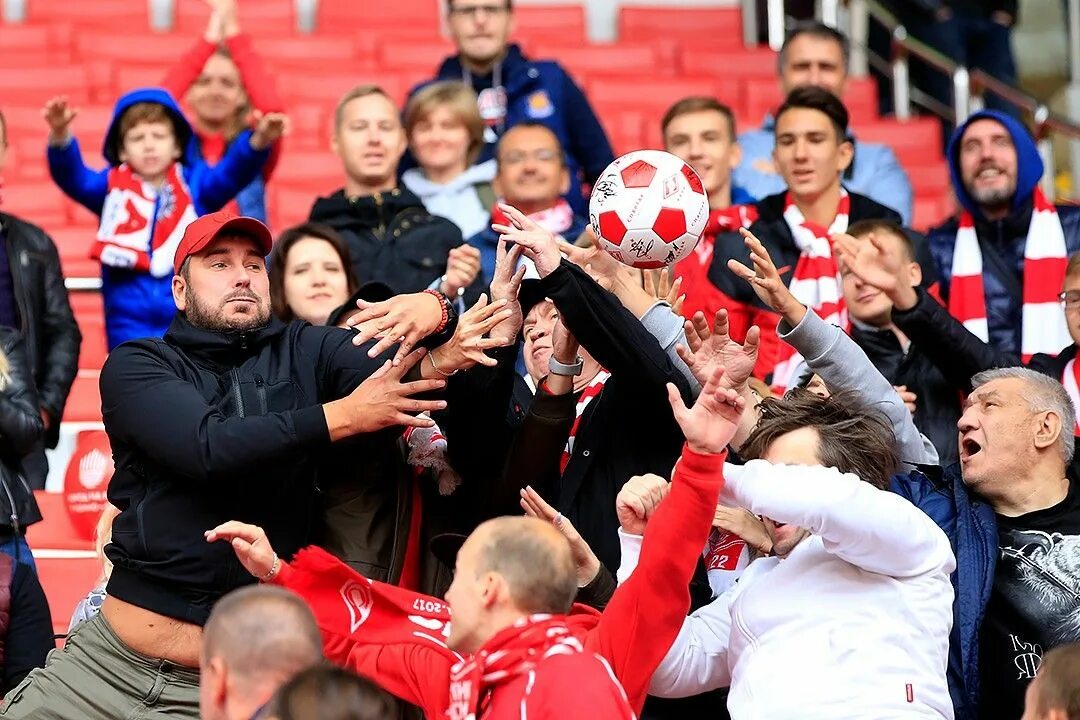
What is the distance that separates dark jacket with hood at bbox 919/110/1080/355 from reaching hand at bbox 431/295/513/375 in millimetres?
2448

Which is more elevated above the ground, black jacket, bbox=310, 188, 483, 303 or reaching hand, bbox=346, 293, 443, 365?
black jacket, bbox=310, 188, 483, 303

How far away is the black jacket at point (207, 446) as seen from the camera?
4262mm

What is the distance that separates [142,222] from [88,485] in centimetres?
108

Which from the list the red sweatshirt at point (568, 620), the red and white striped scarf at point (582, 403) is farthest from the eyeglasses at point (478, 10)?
the red sweatshirt at point (568, 620)

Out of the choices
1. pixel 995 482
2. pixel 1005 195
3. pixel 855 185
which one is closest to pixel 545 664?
pixel 995 482

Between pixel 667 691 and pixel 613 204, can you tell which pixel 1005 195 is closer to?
pixel 613 204

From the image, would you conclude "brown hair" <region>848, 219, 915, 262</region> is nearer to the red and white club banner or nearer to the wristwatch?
the wristwatch

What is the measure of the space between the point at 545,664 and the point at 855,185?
4960 millimetres

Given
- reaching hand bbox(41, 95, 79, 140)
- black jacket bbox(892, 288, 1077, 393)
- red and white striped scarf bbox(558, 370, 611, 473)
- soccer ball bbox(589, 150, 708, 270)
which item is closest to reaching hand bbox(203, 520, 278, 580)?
red and white striped scarf bbox(558, 370, 611, 473)

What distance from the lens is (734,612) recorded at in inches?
165

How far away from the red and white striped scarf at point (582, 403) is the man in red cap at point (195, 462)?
0.51 m

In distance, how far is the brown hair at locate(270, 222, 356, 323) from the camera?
589 centimetres

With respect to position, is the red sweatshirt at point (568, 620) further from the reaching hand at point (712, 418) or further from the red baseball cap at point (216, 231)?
the red baseball cap at point (216, 231)

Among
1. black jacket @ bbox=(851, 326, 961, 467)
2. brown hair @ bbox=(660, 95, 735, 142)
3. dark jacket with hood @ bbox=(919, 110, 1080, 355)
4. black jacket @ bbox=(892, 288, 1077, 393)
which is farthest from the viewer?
brown hair @ bbox=(660, 95, 735, 142)
